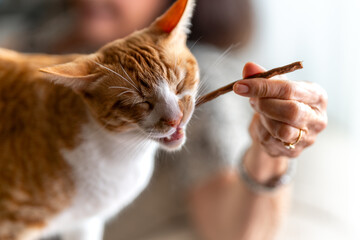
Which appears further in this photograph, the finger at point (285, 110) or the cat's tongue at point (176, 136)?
the cat's tongue at point (176, 136)

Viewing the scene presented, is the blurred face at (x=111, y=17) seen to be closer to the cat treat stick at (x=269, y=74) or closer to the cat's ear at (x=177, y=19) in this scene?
the cat's ear at (x=177, y=19)

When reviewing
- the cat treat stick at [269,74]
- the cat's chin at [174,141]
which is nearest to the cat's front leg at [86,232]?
the cat's chin at [174,141]

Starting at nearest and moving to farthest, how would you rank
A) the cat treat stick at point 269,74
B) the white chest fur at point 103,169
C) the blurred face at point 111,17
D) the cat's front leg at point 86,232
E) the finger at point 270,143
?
the cat treat stick at point 269,74
the finger at point 270,143
the white chest fur at point 103,169
the cat's front leg at point 86,232
the blurred face at point 111,17

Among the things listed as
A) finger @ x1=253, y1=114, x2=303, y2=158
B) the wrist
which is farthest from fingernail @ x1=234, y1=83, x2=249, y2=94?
the wrist

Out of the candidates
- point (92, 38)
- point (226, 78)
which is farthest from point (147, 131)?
point (92, 38)

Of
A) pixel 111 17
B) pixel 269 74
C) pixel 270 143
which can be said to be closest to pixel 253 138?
pixel 270 143

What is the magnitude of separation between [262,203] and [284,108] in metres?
0.58

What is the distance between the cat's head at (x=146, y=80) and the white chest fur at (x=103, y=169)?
0.20ft

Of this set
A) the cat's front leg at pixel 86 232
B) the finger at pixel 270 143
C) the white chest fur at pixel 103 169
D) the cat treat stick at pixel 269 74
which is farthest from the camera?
the cat's front leg at pixel 86 232

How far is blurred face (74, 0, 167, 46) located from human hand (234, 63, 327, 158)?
69 centimetres

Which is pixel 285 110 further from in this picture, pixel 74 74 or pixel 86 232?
pixel 86 232

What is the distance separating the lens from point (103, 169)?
746mm

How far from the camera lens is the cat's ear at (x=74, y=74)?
21.3 inches

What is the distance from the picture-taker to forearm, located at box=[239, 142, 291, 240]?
773mm
